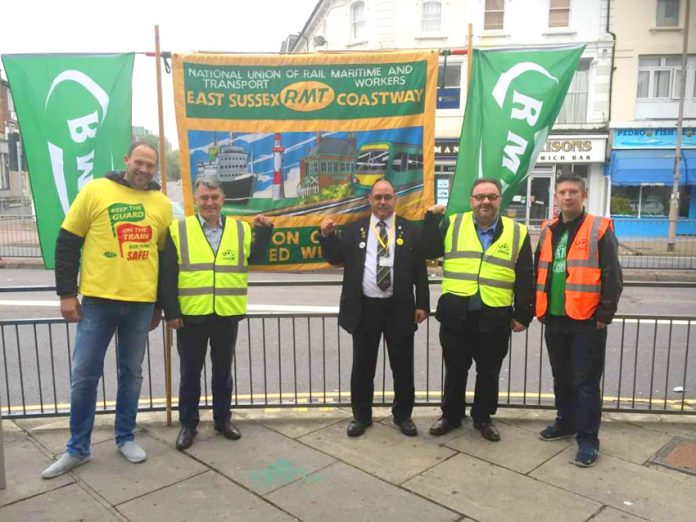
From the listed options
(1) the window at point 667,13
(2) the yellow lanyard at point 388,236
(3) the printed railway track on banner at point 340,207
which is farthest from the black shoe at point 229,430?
(1) the window at point 667,13

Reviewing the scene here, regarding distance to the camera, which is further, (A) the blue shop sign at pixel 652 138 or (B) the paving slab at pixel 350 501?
(A) the blue shop sign at pixel 652 138

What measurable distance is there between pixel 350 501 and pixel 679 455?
2327mm

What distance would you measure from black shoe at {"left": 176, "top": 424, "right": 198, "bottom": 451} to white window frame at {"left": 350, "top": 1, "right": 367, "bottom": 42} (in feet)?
72.5

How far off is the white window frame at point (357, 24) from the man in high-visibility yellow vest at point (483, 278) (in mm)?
21428

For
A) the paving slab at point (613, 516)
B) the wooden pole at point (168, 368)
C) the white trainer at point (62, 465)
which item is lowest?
the paving slab at point (613, 516)

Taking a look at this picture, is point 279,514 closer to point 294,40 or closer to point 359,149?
point 359,149

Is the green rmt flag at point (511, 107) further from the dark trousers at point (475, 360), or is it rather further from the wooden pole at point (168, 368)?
the wooden pole at point (168, 368)

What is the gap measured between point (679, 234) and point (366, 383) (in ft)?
62.1

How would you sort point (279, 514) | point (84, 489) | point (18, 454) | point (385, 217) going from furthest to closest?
point (385, 217)
point (18, 454)
point (84, 489)
point (279, 514)

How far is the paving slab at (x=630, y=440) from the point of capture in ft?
13.2

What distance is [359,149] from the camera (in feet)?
14.9

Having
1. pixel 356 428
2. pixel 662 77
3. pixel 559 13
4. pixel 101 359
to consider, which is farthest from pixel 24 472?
pixel 662 77

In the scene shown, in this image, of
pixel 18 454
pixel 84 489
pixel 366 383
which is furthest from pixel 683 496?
pixel 18 454

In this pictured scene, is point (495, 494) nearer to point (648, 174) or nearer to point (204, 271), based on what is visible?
point (204, 271)
